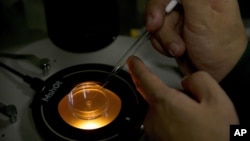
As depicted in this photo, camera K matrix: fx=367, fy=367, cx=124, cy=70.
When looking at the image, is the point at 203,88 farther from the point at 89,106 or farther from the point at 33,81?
the point at 33,81

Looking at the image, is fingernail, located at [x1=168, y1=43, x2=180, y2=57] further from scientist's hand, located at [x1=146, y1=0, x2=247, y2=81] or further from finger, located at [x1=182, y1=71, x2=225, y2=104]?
finger, located at [x1=182, y1=71, x2=225, y2=104]

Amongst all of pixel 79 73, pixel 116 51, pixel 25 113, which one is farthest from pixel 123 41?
pixel 25 113

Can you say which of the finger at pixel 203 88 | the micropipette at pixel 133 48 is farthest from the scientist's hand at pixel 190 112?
the micropipette at pixel 133 48

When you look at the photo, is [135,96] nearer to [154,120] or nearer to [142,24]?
[154,120]

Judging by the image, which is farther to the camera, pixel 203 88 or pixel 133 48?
pixel 133 48

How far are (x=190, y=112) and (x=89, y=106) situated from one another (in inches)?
8.2

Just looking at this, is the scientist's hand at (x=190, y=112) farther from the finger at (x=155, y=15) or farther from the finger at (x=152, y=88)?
the finger at (x=155, y=15)

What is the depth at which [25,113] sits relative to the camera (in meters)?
0.66

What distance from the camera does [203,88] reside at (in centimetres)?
57

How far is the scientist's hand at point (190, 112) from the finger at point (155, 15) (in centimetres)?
16

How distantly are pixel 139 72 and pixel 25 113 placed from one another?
22cm

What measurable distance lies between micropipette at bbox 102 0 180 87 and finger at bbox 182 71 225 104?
0.17m

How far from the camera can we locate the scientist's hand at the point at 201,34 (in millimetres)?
715

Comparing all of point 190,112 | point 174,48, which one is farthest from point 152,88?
point 174,48
